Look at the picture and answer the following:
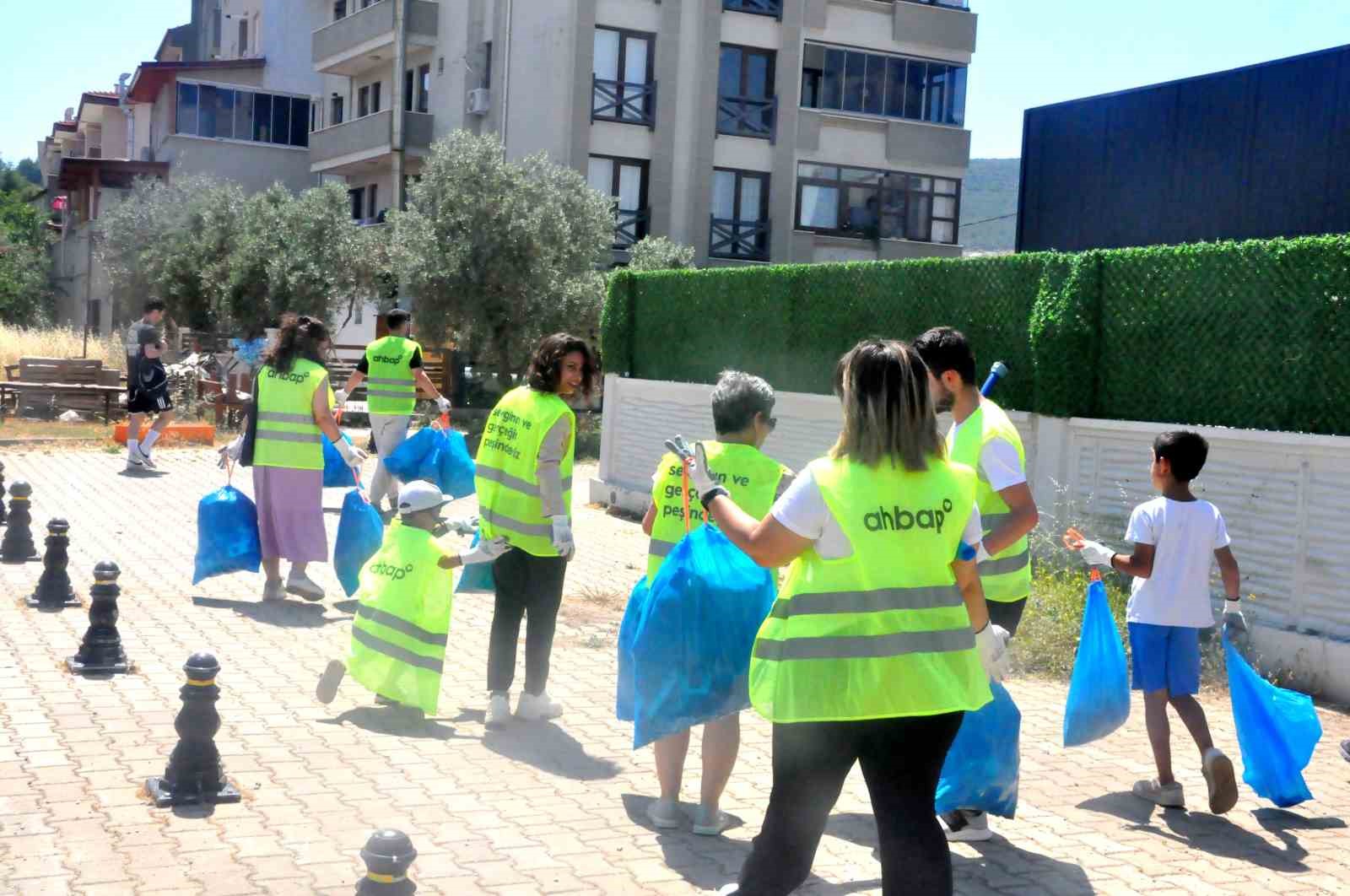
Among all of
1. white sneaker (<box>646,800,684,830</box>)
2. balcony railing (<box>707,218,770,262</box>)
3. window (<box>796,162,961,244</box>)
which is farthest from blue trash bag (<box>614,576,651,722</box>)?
window (<box>796,162,961,244</box>)

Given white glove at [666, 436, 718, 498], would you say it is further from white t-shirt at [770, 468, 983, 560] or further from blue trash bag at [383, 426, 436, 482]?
blue trash bag at [383, 426, 436, 482]

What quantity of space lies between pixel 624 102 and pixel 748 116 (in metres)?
3.30

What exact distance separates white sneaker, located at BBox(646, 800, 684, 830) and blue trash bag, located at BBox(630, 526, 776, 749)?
1.60 feet

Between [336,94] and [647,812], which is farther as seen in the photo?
[336,94]

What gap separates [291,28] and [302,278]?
53.4 feet

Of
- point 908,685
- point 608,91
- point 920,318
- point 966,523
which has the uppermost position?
point 608,91

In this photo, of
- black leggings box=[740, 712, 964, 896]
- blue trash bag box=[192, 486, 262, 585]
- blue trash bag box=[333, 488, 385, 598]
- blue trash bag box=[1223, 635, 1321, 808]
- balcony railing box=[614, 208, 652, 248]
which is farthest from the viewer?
balcony railing box=[614, 208, 652, 248]

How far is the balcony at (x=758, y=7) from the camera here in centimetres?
3381

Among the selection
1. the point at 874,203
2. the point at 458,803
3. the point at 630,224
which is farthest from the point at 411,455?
the point at 874,203

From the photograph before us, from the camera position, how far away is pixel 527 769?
617 cm

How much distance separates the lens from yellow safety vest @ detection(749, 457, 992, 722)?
147 inches

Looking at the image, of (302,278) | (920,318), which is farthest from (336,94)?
(920,318)

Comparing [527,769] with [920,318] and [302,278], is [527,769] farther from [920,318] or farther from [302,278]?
[302,278]

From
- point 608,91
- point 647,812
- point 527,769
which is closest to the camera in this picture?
point 647,812
